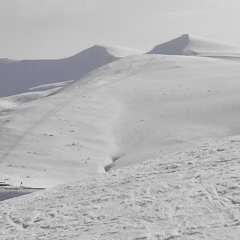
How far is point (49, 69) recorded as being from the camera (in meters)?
147

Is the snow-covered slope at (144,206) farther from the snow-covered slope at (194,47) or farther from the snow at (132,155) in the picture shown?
the snow-covered slope at (194,47)

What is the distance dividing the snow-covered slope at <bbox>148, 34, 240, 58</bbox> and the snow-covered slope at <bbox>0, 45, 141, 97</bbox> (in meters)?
15.1

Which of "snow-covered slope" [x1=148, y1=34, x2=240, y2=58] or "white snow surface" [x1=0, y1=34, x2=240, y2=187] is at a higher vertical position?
"snow-covered slope" [x1=148, y1=34, x2=240, y2=58]

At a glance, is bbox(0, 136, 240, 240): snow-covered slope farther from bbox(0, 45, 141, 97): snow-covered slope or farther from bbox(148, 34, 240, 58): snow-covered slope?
bbox(0, 45, 141, 97): snow-covered slope

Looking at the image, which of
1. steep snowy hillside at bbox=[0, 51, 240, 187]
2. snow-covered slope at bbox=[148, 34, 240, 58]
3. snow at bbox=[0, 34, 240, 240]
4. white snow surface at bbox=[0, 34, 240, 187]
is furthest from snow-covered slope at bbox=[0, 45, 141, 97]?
white snow surface at bbox=[0, 34, 240, 187]

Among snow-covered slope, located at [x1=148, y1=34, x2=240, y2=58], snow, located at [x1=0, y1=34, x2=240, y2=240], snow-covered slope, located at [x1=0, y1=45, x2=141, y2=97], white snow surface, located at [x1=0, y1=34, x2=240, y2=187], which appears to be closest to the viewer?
snow, located at [x1=0, y1=34, x2=240, y2=240]

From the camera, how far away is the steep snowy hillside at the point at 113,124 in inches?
1107

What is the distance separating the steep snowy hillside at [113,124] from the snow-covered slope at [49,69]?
256 ft

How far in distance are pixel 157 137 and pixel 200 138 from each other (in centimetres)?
246

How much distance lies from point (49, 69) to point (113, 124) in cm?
11394

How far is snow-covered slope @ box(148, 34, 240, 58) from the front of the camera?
91744 millimetres

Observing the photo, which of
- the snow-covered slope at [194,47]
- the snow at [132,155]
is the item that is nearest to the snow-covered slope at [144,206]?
the snow at [132,155]

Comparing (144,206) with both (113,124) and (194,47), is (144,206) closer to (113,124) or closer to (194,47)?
(113,124)

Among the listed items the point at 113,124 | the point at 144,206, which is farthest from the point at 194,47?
the point at 144,206
